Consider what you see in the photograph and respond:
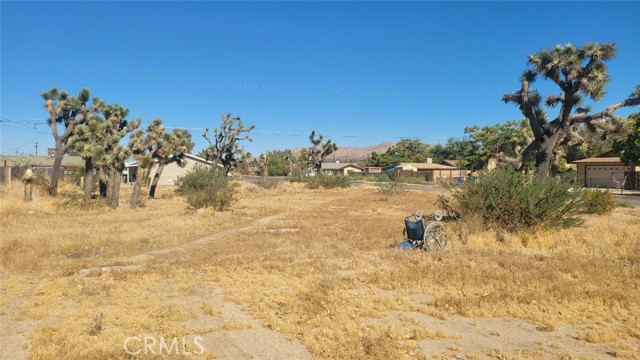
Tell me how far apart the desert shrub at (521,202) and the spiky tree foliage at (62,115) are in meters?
23.9

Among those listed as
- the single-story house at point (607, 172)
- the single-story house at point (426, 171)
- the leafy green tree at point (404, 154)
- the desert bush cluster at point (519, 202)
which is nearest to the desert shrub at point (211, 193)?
the desert bush cluster at point (519, 202)

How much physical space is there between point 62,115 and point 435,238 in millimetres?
25823

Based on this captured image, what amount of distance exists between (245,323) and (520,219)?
9.28m

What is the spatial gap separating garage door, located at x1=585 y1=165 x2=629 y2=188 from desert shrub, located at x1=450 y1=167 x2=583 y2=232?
33.7m

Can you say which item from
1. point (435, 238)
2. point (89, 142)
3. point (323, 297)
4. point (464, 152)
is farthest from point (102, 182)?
point (464, 152)

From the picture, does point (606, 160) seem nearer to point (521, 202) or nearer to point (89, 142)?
point (521, 202)

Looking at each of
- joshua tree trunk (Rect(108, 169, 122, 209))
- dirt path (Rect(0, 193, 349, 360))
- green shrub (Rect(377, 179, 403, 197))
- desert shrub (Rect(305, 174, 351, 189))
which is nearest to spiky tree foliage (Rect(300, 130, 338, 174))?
desert shrub (Rect(305, 174, 351, 189))

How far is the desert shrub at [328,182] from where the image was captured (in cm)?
4606

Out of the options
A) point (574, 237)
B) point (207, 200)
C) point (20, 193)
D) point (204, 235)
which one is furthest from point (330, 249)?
point (20, 193)

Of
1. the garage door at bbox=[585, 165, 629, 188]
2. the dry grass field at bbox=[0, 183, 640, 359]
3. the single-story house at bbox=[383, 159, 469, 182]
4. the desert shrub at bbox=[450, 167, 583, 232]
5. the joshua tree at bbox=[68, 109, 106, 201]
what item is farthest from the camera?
the single-story house at bbox=[383, 159, 469, 182]

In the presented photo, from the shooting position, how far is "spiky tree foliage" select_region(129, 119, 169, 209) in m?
24.8

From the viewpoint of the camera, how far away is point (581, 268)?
8.28m

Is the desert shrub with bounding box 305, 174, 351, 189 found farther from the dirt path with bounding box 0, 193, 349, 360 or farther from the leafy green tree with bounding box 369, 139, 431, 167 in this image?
the leafy green tree with bounding box 369, 139, 431, 167

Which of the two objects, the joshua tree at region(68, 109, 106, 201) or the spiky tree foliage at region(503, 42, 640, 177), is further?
the joshua tree at region(68, 109, 106, 201)
